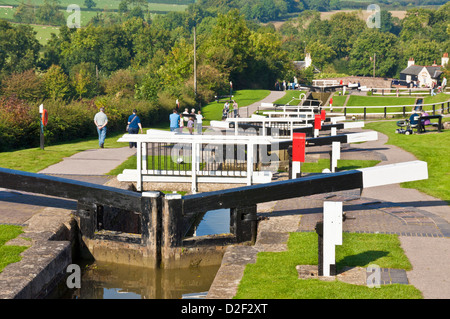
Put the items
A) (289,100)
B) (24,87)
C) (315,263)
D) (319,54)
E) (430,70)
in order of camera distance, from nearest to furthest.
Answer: (315,263) < (289,100) < (24,87) < (430,70) < (319,54)

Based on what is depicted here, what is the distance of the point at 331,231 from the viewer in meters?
8.73

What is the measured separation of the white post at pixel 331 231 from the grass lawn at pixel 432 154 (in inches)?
247

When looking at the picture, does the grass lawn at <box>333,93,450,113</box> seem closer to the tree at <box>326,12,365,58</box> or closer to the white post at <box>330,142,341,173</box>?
the white post at <box>330,142,341,173</box>

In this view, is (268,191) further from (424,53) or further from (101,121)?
(424,53)

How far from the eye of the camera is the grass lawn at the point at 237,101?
144 feet

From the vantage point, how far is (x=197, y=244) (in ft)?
36.7

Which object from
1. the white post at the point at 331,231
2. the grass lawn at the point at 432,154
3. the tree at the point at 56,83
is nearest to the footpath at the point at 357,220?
the grass lawn at the point at 432,154

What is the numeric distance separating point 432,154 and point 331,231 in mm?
12832

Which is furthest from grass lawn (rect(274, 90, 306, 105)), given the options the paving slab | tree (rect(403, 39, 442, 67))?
tree (rect(403, 39, 442, 67))

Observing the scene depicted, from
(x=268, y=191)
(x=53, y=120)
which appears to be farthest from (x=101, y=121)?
(x=268, y=191)

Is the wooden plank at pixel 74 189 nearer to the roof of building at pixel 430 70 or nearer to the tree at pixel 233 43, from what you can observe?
the tree at pixel 233 43
